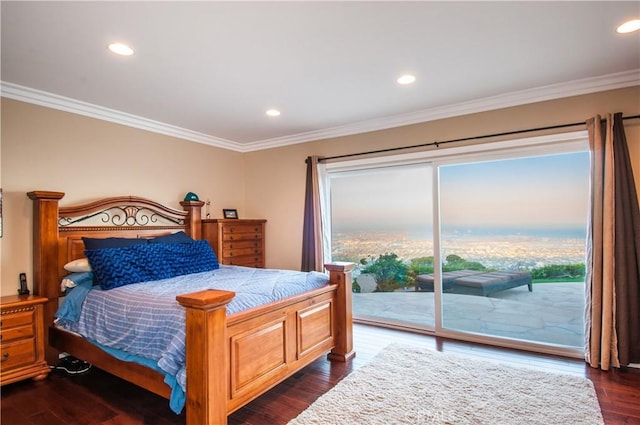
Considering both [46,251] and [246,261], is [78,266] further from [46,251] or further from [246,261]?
[246,261]

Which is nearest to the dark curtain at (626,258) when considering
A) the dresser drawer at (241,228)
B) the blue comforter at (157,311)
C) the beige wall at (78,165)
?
the blue comforter at (157,311)

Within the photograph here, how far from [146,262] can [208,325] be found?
158 cm

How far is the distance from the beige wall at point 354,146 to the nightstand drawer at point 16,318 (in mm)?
2839

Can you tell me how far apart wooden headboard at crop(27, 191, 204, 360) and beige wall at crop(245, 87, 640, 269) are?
4.63ft

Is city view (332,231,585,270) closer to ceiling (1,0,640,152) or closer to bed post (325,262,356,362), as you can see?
bed post (325,262,356,362)

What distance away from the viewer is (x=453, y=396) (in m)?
2.53

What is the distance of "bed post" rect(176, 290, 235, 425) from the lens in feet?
6.38

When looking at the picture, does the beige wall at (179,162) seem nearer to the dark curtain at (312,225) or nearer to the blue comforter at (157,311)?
the dark curtain at (312,225)

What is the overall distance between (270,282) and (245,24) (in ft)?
6.32

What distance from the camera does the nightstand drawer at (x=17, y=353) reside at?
108 inches

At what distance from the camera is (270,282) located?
2.96m

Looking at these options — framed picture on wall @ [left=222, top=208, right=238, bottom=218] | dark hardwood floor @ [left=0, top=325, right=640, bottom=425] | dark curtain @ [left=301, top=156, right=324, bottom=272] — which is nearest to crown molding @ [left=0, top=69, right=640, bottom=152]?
dark curtain @ [left=301, top=156, right=324, bottom=272]

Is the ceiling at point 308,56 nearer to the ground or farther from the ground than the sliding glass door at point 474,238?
farther from the ground

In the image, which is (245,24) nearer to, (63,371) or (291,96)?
(291,96)
